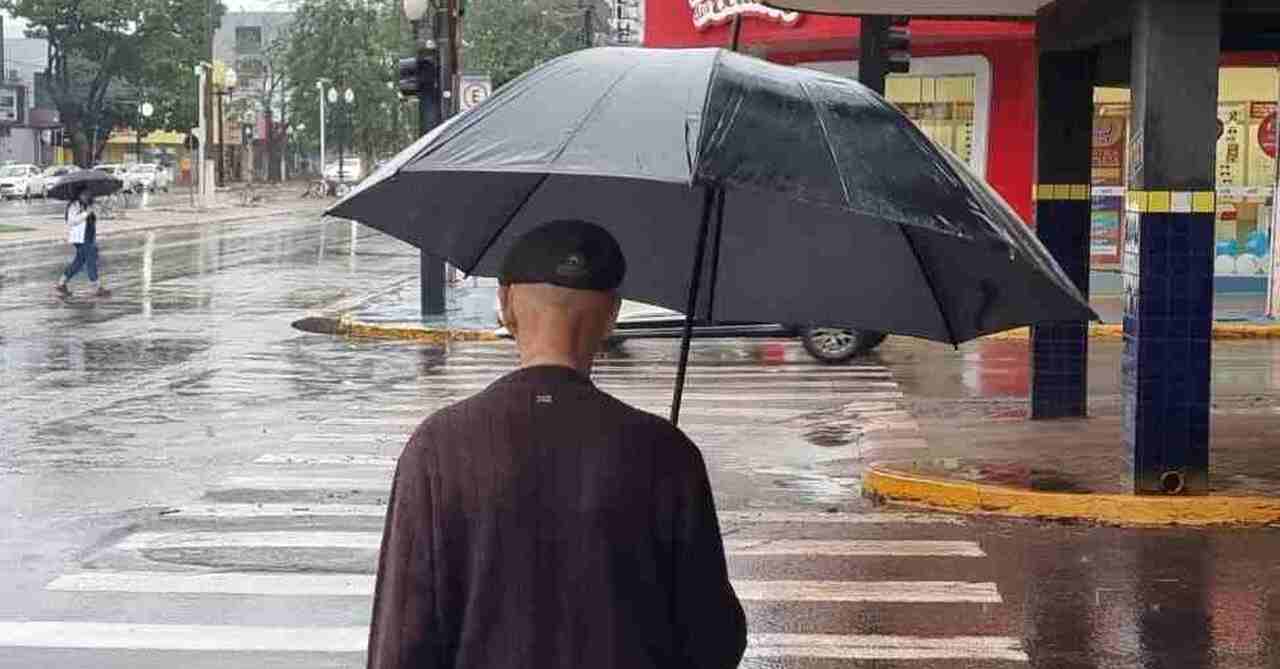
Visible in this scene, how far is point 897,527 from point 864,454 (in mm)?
2741

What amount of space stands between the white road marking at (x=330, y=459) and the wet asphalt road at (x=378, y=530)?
1.7 inches

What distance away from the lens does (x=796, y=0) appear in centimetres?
1413

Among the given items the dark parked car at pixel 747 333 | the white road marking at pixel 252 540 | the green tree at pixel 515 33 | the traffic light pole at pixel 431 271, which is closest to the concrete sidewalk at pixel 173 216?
the green tree at pixel 515 33

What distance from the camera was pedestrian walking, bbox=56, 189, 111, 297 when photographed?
29.1 m

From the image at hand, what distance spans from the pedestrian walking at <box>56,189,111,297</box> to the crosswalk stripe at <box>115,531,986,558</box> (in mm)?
19543

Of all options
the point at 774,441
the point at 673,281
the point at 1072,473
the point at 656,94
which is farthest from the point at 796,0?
the point at 656,94

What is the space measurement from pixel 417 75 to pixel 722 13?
5.88m

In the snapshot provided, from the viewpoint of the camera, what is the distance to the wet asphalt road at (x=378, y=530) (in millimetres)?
8078

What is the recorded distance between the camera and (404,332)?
914 inches

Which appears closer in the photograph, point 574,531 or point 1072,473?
point 574,531

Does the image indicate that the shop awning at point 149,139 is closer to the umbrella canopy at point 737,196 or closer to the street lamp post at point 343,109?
the street lamp post at point 343,109

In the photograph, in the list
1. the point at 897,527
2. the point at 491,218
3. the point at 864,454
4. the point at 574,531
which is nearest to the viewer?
the point at 574,531

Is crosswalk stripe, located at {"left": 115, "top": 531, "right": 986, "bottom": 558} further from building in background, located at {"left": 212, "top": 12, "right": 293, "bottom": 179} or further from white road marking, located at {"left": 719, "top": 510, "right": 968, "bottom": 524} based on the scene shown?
building in background, located at {"left": 212, "top": 12, "right": 293, "bottom": 179}

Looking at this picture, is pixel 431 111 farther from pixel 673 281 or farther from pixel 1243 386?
pixel 673 281
